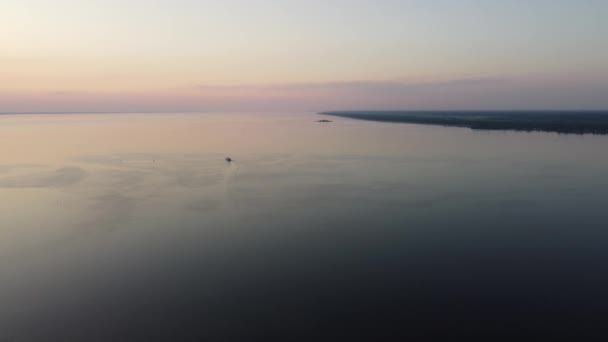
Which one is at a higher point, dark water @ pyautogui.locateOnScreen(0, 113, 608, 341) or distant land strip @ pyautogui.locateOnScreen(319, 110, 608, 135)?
distant land strip @ pyautogui.locateOnScreen(319, 110, 608, 135)

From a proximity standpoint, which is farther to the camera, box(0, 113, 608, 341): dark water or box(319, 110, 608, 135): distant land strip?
box(319, 110, 608, 135): distant land strip

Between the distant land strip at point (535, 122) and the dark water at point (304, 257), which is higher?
the distant land strip at point (535, 122)

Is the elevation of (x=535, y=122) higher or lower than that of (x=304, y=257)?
higher

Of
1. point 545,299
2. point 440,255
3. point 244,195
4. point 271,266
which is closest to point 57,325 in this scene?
point 271,266

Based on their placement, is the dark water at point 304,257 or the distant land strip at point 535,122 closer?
the dark water at point 304,257

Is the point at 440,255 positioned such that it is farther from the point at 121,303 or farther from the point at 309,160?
the point at 309,160

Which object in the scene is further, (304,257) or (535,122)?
(535,122)

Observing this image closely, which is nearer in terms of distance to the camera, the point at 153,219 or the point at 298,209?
the point at 153,219

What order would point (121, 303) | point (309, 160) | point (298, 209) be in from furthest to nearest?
point (309, 160)
point (298, 209)
point (121, 303)
